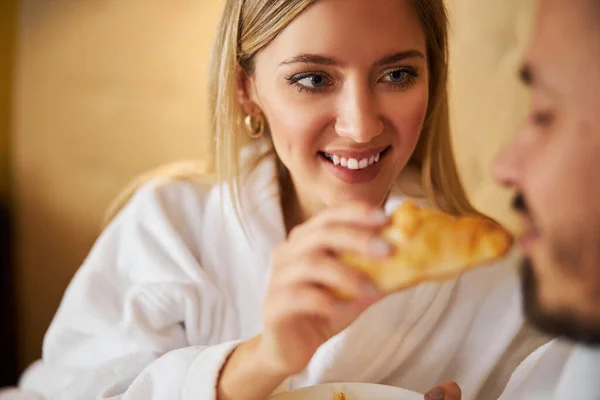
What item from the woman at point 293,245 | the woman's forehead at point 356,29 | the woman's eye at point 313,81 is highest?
the woman's forehead at point 356,29

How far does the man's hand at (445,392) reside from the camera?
454 mm

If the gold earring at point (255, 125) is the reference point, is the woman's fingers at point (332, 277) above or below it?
below

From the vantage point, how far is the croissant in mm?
351

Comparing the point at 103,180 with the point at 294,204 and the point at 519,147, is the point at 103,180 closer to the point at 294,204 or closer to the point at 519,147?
the point at 294,204

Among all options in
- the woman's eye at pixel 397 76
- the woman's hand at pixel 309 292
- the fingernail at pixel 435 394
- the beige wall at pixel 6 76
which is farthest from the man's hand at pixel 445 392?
the beige wall at pixel 6 76

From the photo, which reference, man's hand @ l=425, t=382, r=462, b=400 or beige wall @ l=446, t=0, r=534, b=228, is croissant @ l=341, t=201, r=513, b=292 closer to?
beige wall @ l=446, t=0, r=534, b=228

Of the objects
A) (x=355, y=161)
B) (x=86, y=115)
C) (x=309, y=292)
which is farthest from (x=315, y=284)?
(x=86, y=115)

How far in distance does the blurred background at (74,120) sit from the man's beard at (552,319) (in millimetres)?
351

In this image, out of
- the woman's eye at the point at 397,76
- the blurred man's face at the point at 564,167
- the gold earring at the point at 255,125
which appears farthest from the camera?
the gold earring at the point at 255,125

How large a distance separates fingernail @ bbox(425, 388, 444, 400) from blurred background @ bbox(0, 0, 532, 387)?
1.09 feet

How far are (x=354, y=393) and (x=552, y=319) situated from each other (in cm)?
19

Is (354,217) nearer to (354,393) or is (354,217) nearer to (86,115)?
(354,393)

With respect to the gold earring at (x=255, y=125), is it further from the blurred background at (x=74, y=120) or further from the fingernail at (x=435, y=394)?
the fingernail at (x=435, y=394)

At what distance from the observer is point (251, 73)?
50 centimetres
